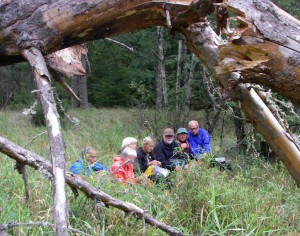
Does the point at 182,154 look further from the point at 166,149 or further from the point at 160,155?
the point at 166,149

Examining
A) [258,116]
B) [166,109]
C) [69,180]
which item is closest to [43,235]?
[69,180]

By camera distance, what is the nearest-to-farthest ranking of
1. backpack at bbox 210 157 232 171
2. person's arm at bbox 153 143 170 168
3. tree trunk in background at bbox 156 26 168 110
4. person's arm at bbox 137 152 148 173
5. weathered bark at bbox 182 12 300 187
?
1. weathered bark at bbox 182 12 300 187
2. backpack at bbox 210 157 232 171
3. person's arm at bbox 137 152 148 173
4. person's arm at bbox 153 143 170 168
5. tree trunk in background at bbox 156 26 168 110

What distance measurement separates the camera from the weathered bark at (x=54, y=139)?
4.90ft

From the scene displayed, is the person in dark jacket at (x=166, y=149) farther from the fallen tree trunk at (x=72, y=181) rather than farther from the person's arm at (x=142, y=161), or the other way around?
the fallen tree trunk at (x=72, y=181)

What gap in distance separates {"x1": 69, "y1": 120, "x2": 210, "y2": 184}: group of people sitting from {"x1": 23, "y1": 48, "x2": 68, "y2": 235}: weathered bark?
1.91 m

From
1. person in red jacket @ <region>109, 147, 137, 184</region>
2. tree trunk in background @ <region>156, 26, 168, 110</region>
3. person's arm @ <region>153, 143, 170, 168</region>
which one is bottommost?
tree trunk in background @ <region>156, 26, 168, 110</region>

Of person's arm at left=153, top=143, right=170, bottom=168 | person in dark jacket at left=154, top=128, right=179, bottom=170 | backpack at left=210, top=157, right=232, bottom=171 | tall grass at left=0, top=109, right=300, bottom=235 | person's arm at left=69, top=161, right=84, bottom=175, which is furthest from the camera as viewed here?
person in dark jacket at left=154, top=128, right=179, bottom=170

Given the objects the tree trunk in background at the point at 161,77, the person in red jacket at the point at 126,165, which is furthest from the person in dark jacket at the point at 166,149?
the tree trunk in background at the point at 161,77

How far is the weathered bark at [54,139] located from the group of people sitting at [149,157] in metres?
1.91

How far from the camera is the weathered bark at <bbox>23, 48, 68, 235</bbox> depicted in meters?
1.49

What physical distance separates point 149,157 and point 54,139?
404 centimetres

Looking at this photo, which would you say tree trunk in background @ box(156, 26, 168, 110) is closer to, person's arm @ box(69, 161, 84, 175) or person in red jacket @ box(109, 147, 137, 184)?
person in red jacket @ box(109, 147, 137, 184)

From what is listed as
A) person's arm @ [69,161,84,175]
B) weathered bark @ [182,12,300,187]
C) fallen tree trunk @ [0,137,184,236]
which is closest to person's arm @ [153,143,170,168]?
person's arm @ [69,161,84,175]

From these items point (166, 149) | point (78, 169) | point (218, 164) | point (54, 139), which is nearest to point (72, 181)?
point (54, 139)
